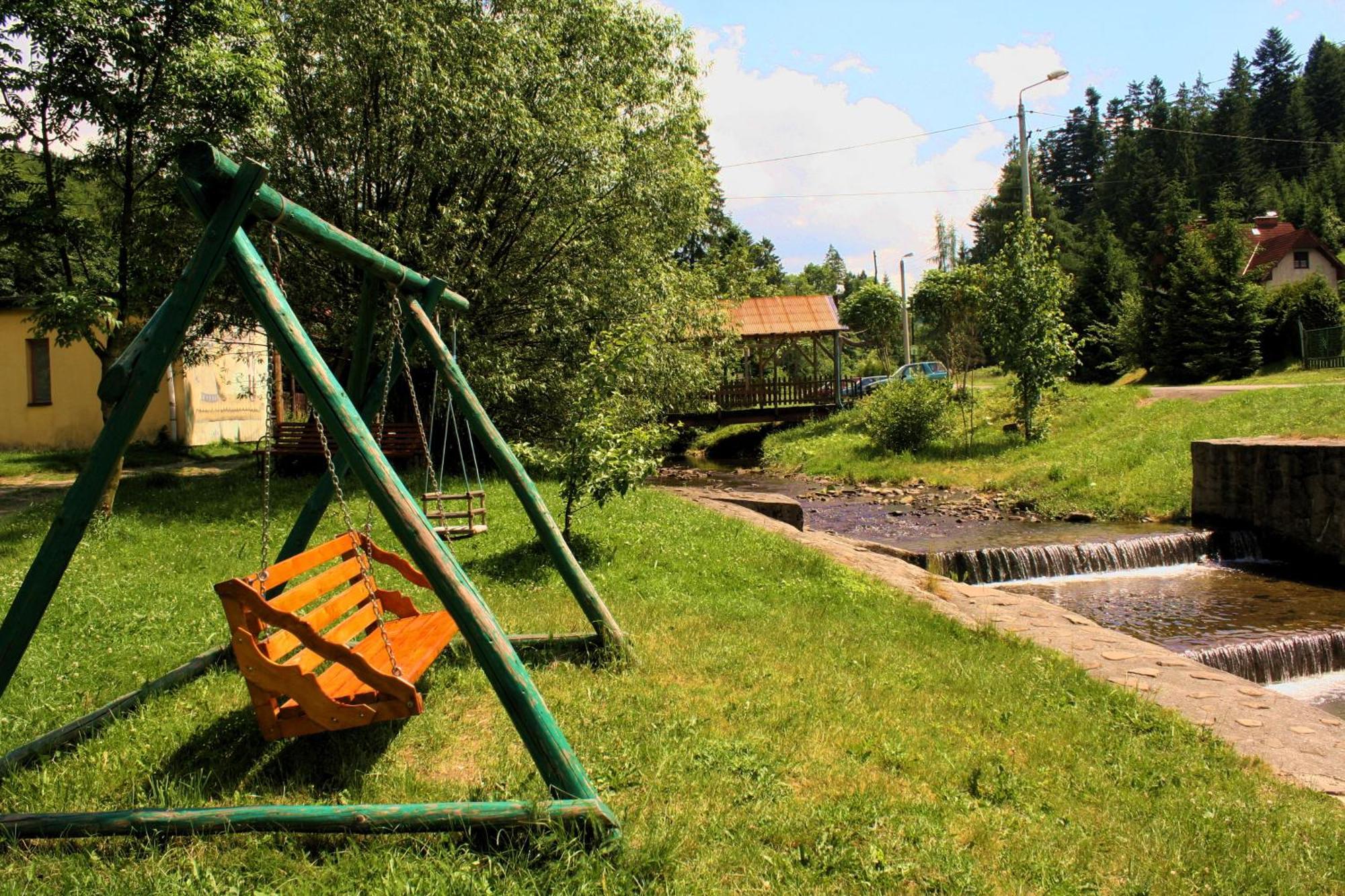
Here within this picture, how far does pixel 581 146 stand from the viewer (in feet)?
46.0

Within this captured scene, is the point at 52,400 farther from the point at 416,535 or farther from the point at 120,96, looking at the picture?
the point at 416,535

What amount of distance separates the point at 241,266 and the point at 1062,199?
98719 mm

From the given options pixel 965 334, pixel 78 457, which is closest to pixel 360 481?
pixel 78 457

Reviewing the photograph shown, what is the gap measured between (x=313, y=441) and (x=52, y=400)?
1149 centimetres

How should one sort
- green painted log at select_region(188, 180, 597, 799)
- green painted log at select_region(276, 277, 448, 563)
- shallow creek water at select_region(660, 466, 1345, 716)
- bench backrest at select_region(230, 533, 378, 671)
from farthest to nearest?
shallow creek water at select_region(660, 466, 1345, 716), green painted log at select_region(276, 277, 448, 563), bench backrest at select_region(230, 533, 378, 671), green painted log at select_region(188, 180, 597, 799)

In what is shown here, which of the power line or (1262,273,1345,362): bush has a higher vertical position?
the power line

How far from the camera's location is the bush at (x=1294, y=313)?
94.6ft

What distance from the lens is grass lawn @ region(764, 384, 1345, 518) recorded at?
52.1 ft

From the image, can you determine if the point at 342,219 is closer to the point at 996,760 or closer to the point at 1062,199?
the point at 996,760

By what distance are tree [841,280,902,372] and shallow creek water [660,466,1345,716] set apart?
3483cm

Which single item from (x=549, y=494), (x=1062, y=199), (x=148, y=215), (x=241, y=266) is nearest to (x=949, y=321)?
(x=549, y=494)

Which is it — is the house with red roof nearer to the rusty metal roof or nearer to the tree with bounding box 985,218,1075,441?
the rusty metal roof

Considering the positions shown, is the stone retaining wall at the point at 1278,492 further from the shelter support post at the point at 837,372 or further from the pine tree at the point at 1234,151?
the pine tree at the point at 1234,151

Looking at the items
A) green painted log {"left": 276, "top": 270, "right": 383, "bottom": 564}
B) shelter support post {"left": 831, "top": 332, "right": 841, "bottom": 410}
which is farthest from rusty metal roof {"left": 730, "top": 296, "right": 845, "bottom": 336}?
green painted log {"left": 276, "top": 270, "right": 383, "bottom": 564}
